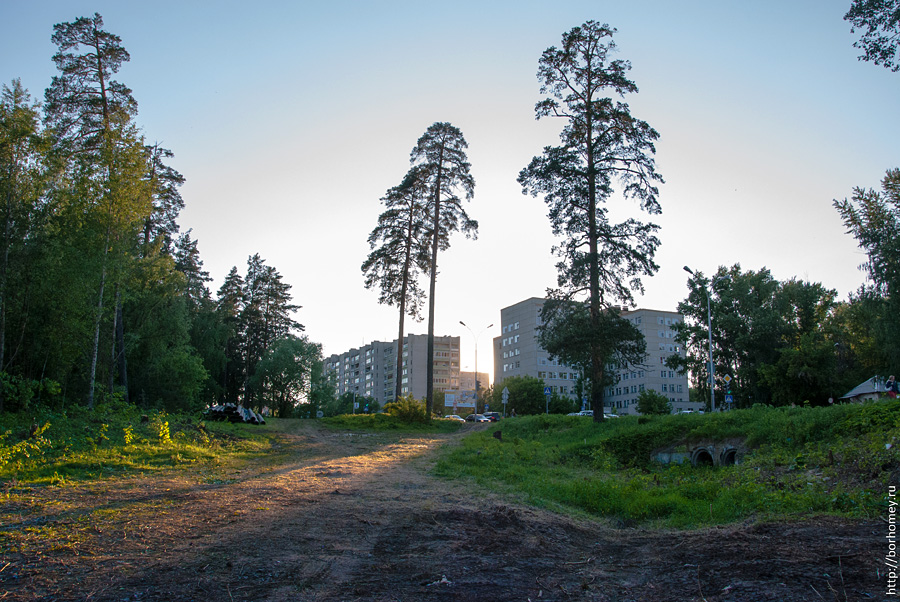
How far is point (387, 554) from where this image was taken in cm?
560

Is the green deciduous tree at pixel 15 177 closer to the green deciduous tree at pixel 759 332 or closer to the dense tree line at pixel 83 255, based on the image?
the dense tree line at pixel 83 255

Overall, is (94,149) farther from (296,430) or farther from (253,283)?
(253,283)

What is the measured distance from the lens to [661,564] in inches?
213

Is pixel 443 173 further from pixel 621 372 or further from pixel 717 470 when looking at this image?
pixel 621 372

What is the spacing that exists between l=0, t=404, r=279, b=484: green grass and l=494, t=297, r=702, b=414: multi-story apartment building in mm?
78844

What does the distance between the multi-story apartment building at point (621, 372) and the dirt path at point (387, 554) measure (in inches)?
3418

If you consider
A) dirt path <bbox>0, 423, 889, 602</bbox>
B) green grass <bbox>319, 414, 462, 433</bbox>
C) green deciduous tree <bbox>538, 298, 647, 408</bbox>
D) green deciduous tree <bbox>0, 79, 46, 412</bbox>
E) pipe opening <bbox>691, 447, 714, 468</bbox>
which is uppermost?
green deciduous tree <bbox>0, 79, 46, 412</bbox>

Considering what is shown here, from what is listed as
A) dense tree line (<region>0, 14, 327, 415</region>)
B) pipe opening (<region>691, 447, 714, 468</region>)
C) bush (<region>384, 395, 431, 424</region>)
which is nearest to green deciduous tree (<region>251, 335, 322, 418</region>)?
dense tree line (<region>0, 14, 327, 415</region>)

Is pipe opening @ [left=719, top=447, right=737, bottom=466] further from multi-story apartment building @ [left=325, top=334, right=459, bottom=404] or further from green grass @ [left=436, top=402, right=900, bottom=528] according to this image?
multi-story apartment building @ [left=325, top=334, right=459, bottom=404]

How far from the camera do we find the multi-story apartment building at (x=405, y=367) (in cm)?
12650

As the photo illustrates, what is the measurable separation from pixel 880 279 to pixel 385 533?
1417 inches

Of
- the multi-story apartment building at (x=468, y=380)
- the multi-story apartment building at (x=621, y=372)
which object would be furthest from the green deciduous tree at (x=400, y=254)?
the multi-story apartment building at (x=468, y=380)

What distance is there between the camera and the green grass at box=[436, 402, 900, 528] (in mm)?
7965

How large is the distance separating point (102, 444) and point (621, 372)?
297ft
